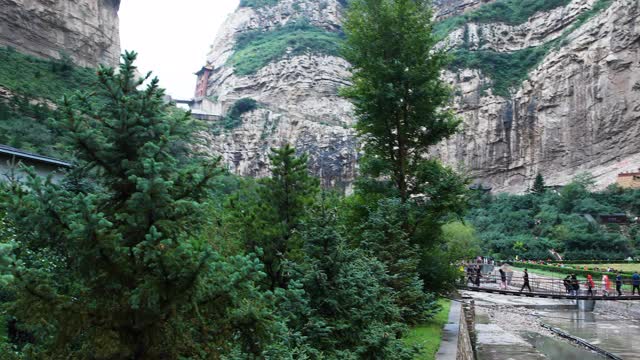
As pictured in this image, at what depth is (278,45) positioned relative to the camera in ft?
301

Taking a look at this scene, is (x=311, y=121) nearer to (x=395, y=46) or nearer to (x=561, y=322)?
(x=561, y=322)

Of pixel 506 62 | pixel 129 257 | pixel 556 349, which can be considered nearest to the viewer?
pixel 129 257

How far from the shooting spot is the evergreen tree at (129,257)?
3.49 metres

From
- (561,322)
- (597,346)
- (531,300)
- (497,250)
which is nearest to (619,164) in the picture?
(497,250)

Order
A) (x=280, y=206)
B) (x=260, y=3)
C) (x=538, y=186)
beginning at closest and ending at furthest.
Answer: (x=280, y=206)
(x=538, y=186)
(x=260, y=3)

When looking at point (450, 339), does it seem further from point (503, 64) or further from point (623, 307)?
point (503, 64)

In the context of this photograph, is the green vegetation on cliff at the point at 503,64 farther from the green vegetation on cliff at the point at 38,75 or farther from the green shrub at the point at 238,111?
the green vegetation on cliff at the point at 38,75

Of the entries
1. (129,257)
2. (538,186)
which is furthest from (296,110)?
(129,257)

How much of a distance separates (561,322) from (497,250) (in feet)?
85.5

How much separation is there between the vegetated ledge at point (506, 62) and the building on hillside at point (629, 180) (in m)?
22.6

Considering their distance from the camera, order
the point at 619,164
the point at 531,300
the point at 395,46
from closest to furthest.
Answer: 1. the point at 395,46
2. the point at 531,300
3. the point at 619,164

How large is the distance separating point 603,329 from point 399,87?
18347 mm

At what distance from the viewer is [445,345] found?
1081cm

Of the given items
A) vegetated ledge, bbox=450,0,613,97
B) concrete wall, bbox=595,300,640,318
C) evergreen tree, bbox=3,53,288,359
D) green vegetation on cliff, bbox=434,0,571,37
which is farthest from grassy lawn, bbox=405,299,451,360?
green vegetation on cliff, bbox=434,0,571,37
